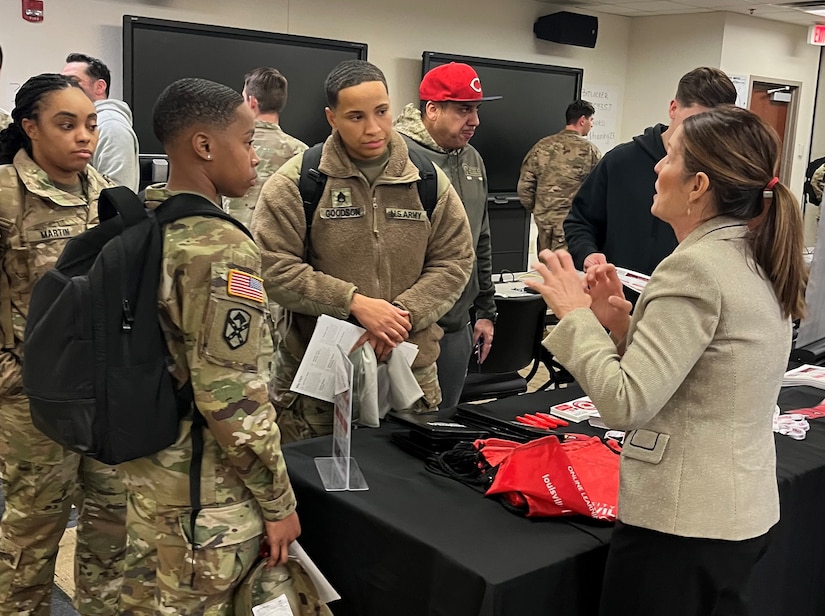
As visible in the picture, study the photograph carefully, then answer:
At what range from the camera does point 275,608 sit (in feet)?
5.09

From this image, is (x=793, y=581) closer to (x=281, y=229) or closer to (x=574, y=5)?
(x=281, y=229)

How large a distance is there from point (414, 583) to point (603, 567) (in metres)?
0.35

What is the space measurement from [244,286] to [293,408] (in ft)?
2.71

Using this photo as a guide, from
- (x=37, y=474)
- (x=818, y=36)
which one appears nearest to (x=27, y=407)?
(x=37, y=474)

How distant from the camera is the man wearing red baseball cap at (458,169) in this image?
8.79ft

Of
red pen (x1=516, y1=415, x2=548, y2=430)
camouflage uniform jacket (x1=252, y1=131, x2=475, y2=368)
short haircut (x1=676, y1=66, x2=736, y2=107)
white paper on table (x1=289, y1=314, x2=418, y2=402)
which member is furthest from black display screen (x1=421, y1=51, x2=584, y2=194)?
white paper on table (x1=289, y1=314, x2=418, y2=402)

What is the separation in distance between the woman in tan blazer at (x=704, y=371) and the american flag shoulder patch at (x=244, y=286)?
1.71 ft

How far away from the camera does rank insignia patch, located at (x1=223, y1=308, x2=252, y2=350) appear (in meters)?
1.45

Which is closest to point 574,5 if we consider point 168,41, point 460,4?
point 460,4

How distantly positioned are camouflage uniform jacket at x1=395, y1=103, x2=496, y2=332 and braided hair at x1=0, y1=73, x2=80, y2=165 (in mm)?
1124

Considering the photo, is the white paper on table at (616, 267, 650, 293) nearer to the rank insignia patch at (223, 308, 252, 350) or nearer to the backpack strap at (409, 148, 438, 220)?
the backpack strap at (409, 148, 438, 220)

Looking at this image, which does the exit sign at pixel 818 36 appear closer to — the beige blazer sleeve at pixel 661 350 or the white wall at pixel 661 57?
the white wall at pixel 661 57

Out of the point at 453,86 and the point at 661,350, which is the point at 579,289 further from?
the point at 453,86

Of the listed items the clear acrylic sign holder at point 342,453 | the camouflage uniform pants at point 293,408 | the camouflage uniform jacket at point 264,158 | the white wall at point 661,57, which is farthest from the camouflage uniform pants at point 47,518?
the white wall at point 661,57
